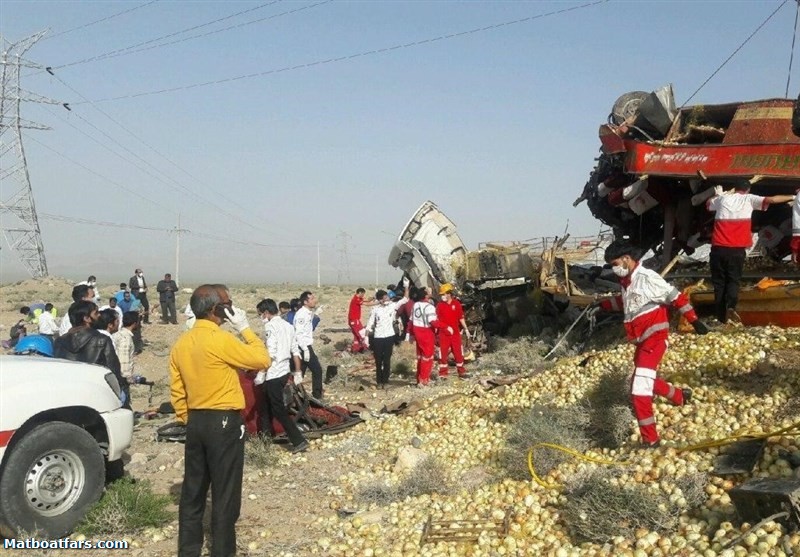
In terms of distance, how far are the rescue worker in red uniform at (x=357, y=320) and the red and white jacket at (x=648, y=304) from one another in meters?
9.72

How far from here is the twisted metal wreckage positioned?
1025 centimetres

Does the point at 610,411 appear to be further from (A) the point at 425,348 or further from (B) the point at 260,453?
(A) the point at 425,348

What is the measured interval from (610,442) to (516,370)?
571 cm

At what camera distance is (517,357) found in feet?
44.7

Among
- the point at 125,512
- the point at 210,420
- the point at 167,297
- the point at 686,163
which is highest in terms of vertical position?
the point at 686,163

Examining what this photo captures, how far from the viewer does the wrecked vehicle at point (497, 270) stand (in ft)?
50.6

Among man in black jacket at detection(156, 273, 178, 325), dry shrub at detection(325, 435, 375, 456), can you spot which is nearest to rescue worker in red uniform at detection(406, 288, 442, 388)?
dry shrub at detection(325, 435, 375, 456)

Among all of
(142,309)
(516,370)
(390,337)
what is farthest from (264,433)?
(142,309)

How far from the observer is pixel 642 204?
12125mm

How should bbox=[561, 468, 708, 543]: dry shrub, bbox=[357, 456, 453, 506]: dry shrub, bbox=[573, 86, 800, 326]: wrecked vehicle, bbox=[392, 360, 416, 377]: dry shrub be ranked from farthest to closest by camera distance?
bbox=[392, 360, 416, 377]: dry shrub → bbox=[573, 86, 800, 326]: wrecked vehicle → bbox=[357, 456, 453, 506]: dry shrub → bbox=[561, 468, 708, 543]: dry shrub

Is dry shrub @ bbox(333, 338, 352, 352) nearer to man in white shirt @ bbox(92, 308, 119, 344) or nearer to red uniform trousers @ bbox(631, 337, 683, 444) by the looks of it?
man in white shirt @ bbox(92, 308, 119, 344)

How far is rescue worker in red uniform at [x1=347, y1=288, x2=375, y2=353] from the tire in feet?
32.8

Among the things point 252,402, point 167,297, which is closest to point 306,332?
point 252,402

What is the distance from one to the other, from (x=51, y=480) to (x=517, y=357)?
9214 millimetres
